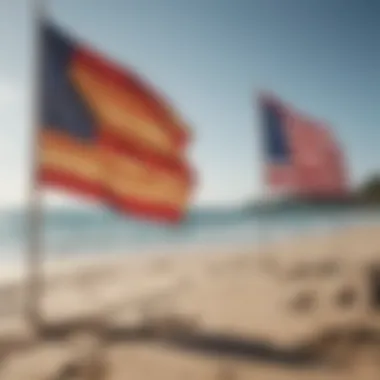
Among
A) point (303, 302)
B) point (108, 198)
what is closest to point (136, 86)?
point (108, 198)

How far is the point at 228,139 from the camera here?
142 centimetres

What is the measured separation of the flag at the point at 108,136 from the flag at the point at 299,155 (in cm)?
23

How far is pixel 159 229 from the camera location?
1.33 metres

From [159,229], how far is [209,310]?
0.69 ft

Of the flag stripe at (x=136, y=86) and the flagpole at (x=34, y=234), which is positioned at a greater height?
the flag stripe at (x=136, y=86)

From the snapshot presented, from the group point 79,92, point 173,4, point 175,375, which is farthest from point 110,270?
point 173,4

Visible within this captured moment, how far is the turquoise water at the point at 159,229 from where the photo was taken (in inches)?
47.3

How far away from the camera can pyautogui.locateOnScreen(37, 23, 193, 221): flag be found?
123 centimetres

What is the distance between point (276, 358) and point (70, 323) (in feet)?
1.52

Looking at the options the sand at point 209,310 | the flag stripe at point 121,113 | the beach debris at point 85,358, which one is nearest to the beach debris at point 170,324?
the sand at point 209,310

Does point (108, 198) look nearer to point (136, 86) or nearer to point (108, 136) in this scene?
point (108, 136)

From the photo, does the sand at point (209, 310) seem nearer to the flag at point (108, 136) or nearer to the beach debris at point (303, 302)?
the beach debris at point (303, 302)

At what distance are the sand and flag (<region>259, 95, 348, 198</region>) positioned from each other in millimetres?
137

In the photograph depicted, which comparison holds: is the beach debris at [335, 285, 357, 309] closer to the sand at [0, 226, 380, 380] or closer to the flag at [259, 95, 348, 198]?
the sand at [0, 226, 380, 380]
